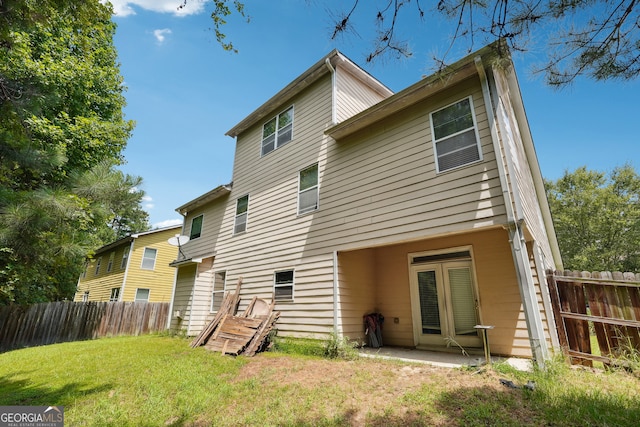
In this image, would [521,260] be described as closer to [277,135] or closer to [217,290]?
[277,135]

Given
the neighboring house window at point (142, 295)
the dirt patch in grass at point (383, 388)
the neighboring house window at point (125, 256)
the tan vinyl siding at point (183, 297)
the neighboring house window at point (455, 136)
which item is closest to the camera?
the dirt patch in grass at point (383, 388)

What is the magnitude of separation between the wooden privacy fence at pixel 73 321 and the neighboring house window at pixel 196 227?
459cm

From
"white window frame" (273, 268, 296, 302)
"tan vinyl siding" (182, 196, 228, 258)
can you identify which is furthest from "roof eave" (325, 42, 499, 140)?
"tan vinyl siding" (182, 196, 228, 258)

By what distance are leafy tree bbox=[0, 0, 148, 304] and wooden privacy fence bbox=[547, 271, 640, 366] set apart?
31.9 ft

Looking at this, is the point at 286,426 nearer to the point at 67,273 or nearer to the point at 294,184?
the point at 294,184

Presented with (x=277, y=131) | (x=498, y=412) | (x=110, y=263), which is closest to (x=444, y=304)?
(x=498, y=412)

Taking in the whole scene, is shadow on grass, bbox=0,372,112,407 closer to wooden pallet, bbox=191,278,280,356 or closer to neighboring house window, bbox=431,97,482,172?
wooden pallet, bbox=191,278,280,356

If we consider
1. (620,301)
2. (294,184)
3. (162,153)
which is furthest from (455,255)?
(162,153)

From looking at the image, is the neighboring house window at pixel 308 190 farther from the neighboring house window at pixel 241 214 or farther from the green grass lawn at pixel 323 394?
the green grass lawn at pixel 323 394

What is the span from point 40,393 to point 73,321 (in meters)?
10.3

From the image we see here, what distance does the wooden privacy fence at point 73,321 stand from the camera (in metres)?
11.1

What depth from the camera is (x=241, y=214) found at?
1115 cm

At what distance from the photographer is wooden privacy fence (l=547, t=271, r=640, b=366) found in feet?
14.9
